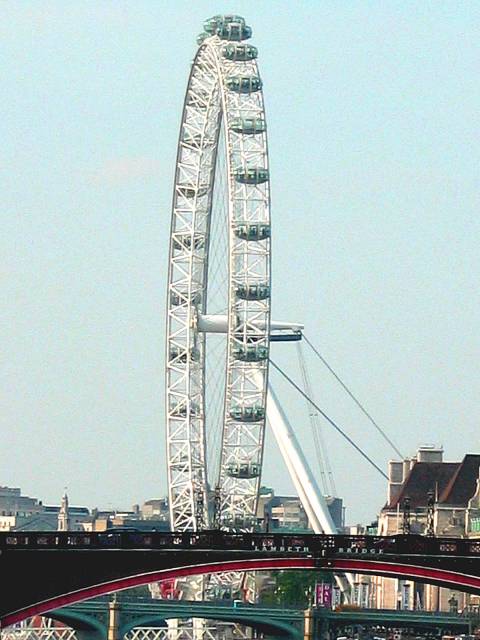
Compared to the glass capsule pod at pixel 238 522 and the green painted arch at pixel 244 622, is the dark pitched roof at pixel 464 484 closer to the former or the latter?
the green painted arch at pixel 244 622

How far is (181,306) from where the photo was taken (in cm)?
13988

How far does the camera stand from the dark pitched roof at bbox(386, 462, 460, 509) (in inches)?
7603

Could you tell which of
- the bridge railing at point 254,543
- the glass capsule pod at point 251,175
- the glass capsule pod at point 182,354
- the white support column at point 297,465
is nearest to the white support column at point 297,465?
the white support column at point 297,465

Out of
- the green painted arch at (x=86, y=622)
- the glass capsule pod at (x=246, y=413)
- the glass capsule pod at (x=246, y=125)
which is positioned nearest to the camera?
the glass capsule pod at (x=246, y=125)

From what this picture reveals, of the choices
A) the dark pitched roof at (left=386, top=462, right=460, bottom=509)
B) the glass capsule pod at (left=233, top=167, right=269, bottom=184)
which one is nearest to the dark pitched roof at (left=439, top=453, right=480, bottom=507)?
the dark pitched roof at (left=386, top=462, right=460, bottom=509)

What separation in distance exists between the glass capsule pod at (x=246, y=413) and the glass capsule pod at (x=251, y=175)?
1066 cm

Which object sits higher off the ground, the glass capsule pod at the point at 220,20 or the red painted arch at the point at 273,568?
the glass capsule pod at the point at 220,20

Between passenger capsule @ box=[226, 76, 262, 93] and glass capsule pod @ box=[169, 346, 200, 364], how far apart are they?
12.8 m

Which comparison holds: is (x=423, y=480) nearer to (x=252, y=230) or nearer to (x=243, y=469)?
(x=243, y=469)

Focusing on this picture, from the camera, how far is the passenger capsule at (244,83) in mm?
135375

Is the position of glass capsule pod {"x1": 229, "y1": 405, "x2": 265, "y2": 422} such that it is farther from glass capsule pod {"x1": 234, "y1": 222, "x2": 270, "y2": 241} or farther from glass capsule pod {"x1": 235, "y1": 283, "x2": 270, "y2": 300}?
glass capsule pod {"x1": 234, "y1": 222, "x2": 270, "y2": 241}

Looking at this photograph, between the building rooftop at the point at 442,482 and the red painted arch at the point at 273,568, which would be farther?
the building rooftop at the point at 442,482

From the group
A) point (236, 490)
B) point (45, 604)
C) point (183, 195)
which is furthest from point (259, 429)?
point (45, 604)

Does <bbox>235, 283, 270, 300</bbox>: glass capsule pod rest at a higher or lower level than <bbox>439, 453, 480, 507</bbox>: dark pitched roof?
lower
